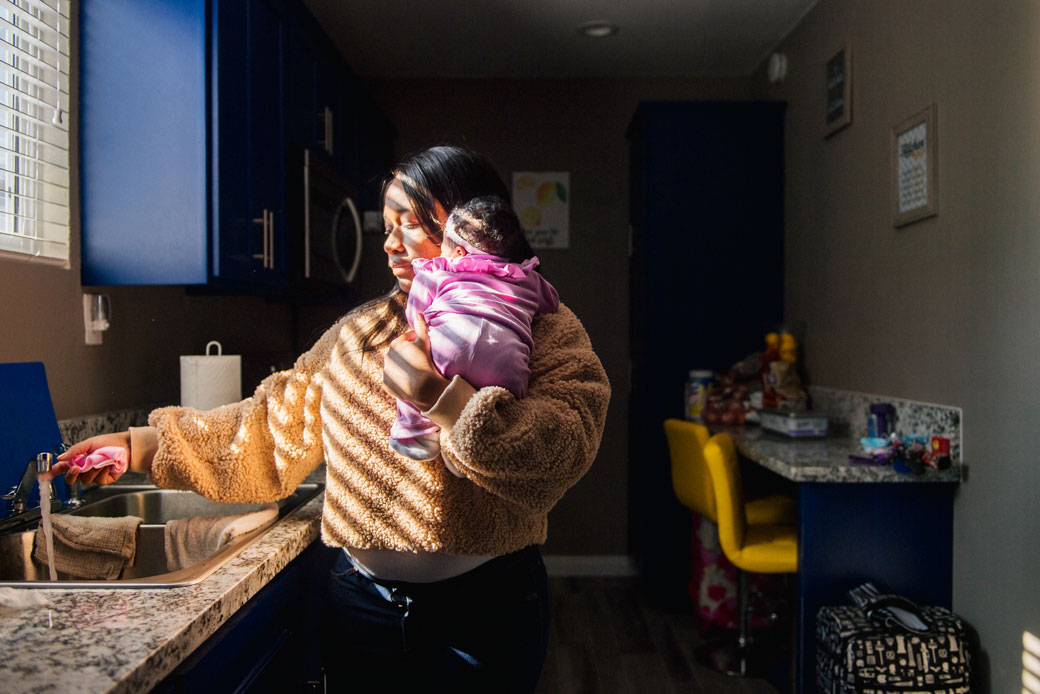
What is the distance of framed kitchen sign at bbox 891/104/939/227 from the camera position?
221cm

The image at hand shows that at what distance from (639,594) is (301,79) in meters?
2.67

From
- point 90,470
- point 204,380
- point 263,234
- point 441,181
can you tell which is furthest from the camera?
point 263,234

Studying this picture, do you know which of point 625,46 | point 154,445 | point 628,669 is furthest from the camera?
point 625,46

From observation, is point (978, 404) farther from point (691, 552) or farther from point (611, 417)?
point (611, 417)

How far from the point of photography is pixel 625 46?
3.63 m

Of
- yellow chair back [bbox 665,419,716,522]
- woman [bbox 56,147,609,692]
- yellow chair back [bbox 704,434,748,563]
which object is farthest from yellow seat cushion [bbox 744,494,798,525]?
woman [bbox 56,147,609,692]

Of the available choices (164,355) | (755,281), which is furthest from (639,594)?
(164,355)

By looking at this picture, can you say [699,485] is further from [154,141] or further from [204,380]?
[154,141]

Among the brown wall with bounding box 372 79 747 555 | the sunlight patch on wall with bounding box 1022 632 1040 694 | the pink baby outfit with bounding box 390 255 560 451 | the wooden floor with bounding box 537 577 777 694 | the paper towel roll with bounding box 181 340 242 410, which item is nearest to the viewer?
the pink baby outfit with bounding box 390 255 560 451

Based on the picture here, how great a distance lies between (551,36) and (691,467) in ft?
6.71

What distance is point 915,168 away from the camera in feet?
7.57

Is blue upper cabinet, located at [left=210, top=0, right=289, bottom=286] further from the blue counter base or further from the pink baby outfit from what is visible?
the blue counter base

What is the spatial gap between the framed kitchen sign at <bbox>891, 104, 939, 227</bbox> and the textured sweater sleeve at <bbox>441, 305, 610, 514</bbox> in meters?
1.67

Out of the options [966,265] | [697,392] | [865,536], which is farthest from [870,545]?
[697,392]
